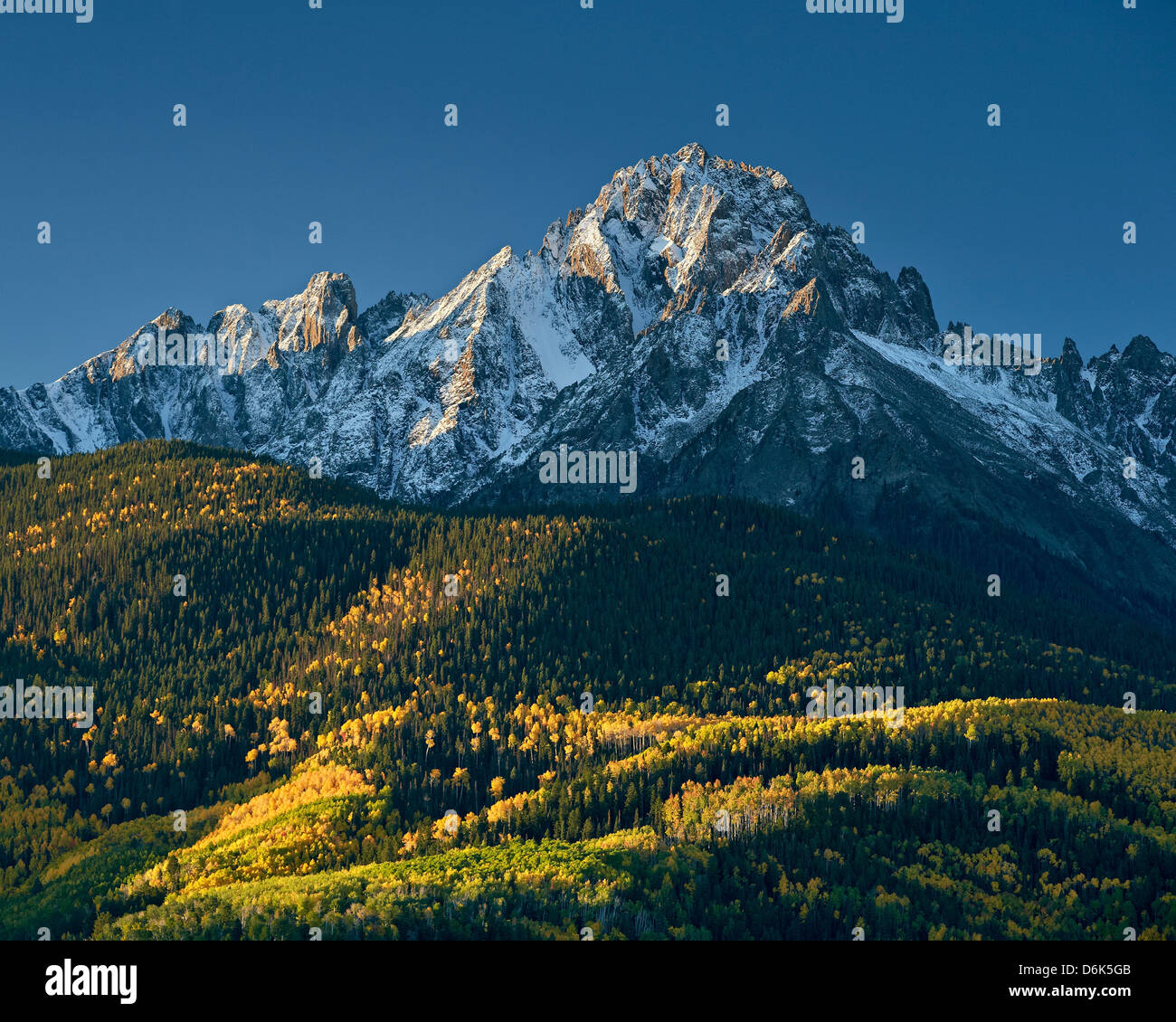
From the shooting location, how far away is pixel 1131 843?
127m

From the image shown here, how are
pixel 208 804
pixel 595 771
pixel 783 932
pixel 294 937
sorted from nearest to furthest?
1. pixel 294 937
2. pixel 783 932
3. pixel 595 771
4. pixel 208 804

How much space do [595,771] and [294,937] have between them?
75.9m

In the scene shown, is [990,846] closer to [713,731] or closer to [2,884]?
[713,731]

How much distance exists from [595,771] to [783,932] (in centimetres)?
6532

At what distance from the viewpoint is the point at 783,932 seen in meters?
110

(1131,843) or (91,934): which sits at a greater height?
(1131,843)

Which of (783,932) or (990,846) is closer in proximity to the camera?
(783,932)

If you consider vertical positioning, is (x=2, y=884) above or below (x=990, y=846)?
below

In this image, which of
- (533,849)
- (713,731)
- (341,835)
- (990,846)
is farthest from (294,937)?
(713,731)

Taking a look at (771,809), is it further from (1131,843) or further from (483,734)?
(483,734)

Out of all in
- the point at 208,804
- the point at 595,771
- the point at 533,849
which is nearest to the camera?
the point at 533,849
